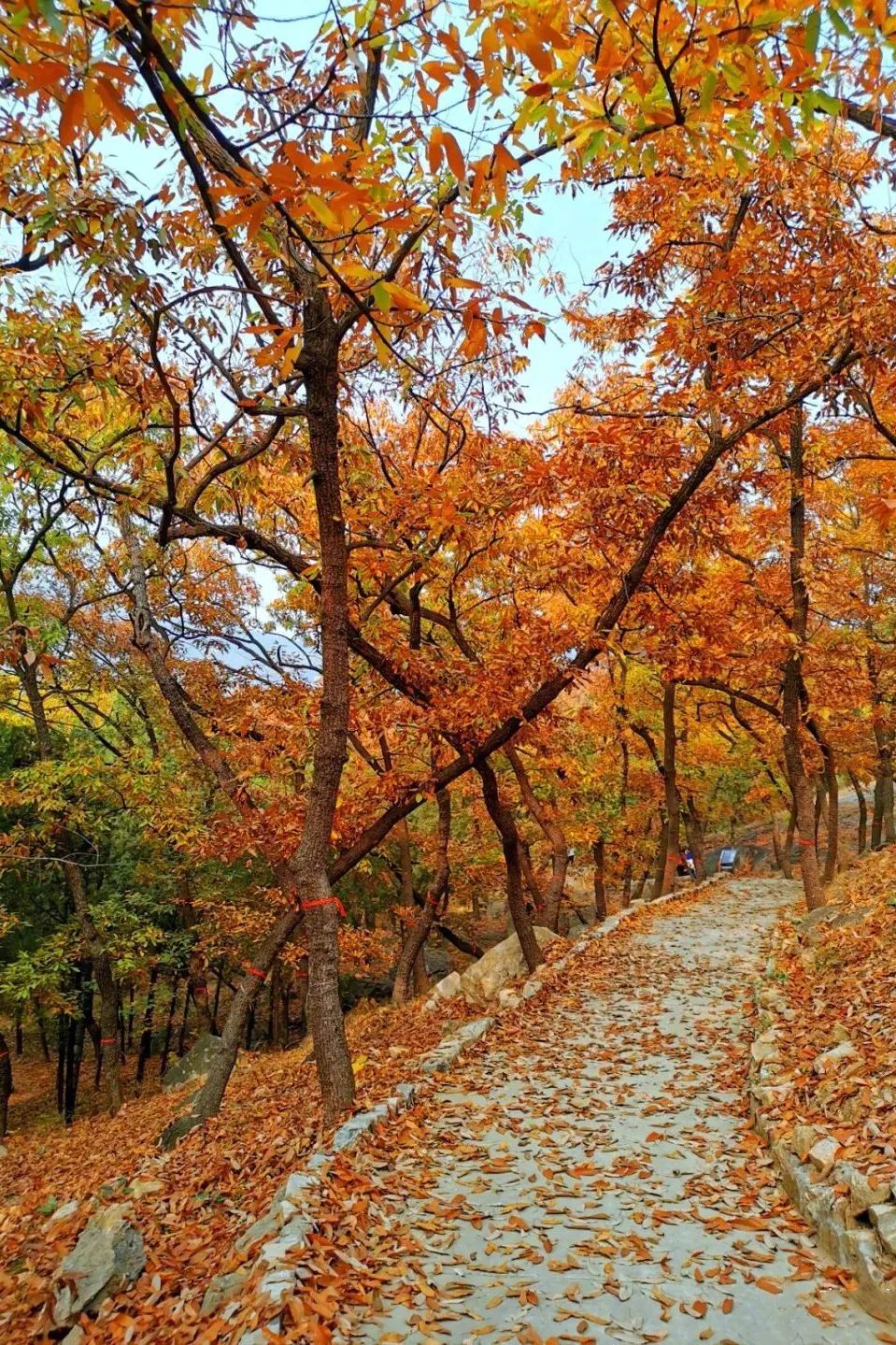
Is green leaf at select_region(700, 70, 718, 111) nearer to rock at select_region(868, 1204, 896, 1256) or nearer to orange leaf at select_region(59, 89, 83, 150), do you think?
orange leaf at select_region(59, 89, 83, 150)

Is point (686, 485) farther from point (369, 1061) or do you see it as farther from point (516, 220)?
point (369, 1061)

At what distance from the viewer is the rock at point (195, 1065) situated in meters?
13.6

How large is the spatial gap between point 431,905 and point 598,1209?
827 centimetres

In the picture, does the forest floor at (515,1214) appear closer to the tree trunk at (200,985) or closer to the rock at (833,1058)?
the rock at (833,1058)

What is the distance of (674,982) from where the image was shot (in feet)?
32.8

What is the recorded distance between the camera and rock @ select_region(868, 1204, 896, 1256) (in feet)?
10.4

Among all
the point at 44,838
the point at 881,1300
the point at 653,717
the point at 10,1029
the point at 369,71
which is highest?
the point at 369,71

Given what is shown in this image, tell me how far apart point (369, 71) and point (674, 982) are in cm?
1006

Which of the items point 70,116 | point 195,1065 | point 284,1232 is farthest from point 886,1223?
point 195,1065

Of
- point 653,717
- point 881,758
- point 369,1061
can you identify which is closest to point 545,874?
point 653,717

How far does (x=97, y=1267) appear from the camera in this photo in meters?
3.72

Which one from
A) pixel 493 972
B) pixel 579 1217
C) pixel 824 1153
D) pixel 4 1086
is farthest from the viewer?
pixel 4 1086

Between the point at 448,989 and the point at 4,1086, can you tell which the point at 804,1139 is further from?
the point at 4,1086

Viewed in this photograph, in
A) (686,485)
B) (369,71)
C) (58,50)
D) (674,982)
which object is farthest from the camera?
(674,982)
